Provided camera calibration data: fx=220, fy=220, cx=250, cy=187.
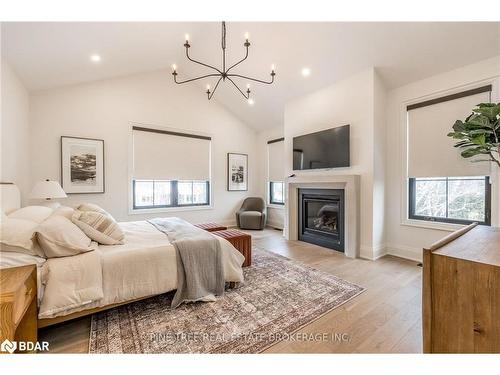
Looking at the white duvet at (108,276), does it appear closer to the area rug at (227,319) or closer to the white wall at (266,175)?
the area rug at (227,319)

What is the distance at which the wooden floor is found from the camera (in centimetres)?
→ 157

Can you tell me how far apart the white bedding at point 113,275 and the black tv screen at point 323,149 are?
262 cm

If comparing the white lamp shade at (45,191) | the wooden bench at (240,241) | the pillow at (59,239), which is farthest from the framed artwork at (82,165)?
the wooden bench at (240,241)

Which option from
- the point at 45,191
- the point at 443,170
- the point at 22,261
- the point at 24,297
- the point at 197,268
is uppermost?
the point at 443,170

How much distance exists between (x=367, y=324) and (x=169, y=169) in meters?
4.45

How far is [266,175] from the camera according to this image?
19.8 feet

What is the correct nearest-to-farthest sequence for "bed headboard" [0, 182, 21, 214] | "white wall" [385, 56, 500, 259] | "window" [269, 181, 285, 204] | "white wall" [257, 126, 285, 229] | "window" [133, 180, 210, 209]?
"bed headboard" [0, 182, 21, 214]
"white wall" [385, 56, 500, 259]
"window" [133, 180, 210, 209]
"white wall" [257, 126, 285, 229]
"window" [269, 181, 285, 204]

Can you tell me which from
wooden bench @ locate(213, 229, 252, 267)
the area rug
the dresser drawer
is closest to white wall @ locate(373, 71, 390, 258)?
the area rug

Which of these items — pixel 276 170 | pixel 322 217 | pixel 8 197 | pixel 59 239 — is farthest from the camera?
pixel 276 170

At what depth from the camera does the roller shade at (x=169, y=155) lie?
15.0ft

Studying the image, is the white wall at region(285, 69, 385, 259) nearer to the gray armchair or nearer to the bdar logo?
the gray armchair

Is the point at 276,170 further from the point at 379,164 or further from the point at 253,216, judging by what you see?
the point at 379,164

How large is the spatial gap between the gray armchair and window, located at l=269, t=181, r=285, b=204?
0.34m

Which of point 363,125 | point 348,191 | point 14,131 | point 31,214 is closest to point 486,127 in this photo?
point 363,125
